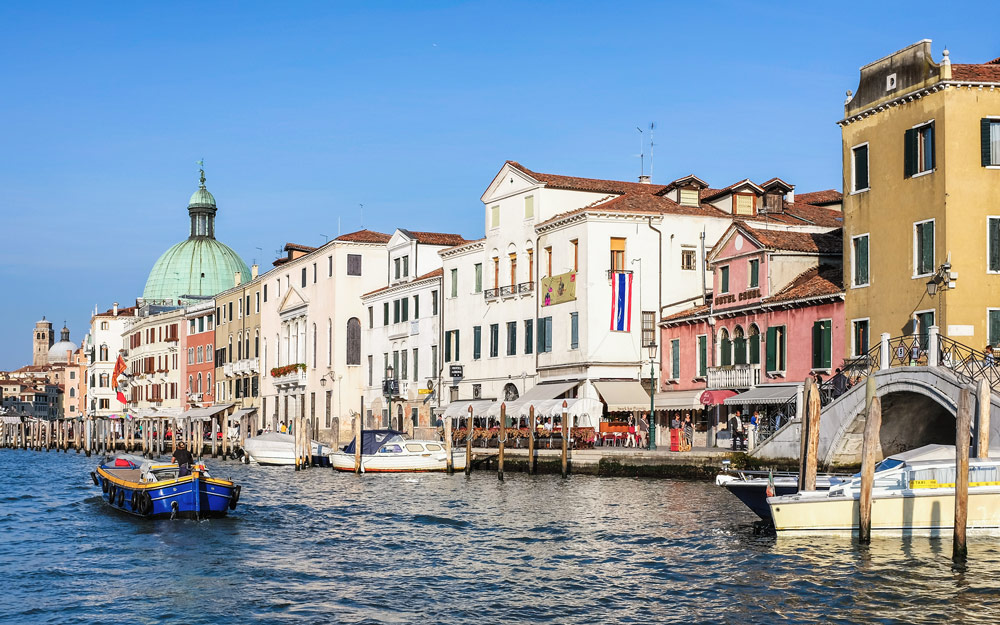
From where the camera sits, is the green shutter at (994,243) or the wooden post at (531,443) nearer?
the green shutter at (994,243)

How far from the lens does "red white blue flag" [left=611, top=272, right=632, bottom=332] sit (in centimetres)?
4700

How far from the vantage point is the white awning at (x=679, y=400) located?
43.6 meters

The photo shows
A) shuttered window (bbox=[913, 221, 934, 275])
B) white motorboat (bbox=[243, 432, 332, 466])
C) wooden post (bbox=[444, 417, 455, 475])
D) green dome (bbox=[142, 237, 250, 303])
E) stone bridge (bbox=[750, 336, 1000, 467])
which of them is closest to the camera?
stone bridge (bbox=[750, 336, 1000, 467])

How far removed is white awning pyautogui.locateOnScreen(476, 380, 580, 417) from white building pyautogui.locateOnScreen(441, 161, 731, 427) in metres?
0.08

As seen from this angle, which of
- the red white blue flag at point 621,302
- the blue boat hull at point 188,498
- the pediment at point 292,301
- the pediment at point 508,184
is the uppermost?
the pediment at point 508,184

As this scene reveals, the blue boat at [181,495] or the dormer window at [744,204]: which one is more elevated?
the dormer window at [744,204]

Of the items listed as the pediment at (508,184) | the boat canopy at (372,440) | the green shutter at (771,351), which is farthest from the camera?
the pediment at (508,184)

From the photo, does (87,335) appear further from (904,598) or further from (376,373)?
(904,598)

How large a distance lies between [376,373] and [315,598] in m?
46.3

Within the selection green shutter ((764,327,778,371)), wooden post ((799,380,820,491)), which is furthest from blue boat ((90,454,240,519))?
green shutter ((764,327,778,371))

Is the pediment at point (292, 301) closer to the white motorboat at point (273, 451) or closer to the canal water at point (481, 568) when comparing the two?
the white motorboat at point (273, 451)

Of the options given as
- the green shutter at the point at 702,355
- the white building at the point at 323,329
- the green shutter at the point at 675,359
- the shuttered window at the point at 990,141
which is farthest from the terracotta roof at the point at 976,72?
the white building at the point at 323,329

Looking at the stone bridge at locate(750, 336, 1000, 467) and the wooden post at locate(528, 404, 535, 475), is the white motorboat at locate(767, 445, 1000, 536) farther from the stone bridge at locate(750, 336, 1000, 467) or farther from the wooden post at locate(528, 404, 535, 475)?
the wooden post at locate(528, 404, 535, 475)

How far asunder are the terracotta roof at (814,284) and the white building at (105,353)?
→ 79901 millimetres
